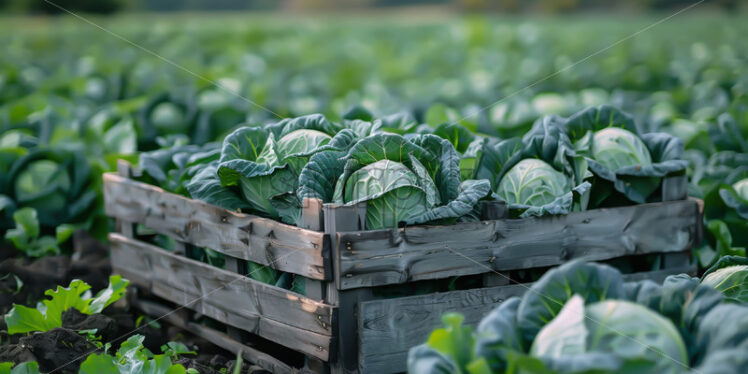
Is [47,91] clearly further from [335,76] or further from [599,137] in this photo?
[599,137]

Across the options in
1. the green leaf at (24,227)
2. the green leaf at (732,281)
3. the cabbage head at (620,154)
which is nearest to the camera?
the green leaf at (732,281)

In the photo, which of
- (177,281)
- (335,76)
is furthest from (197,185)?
(335,76)

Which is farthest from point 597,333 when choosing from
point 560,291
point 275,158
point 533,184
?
point 275,158

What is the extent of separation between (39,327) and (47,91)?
19.8 ft

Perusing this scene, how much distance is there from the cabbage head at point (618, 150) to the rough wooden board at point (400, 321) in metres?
1.01

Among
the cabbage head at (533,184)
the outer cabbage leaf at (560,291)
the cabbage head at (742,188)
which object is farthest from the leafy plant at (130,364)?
the cabbage head at (742,188)

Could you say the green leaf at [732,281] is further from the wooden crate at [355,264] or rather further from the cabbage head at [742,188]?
the cabbage head at [742,188]

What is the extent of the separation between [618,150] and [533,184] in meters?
0.57

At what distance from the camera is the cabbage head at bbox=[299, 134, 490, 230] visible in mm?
2926

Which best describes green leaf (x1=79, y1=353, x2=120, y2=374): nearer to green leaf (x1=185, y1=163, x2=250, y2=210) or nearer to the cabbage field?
the cabbage field

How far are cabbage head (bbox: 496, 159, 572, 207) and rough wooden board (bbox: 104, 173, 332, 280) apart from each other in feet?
3.73

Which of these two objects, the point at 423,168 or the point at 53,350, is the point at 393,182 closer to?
the point at 423,168

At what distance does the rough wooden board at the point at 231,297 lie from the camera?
2.87m

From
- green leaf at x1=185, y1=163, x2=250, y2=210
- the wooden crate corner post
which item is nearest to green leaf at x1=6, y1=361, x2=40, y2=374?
green leaf at x1=185, y1=163, x2=250, y2=210
